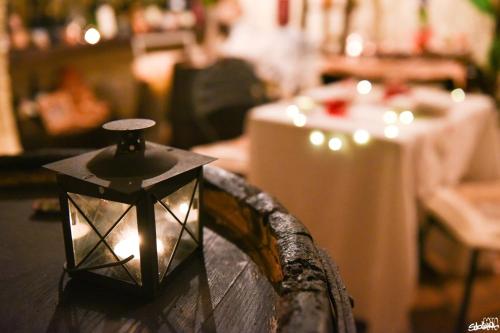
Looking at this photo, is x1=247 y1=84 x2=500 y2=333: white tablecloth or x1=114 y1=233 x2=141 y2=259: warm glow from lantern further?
x1=247 y1=84 x2=500 y2=333: white tablecloth

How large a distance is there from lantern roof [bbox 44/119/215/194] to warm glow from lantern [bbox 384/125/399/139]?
1.12 metres

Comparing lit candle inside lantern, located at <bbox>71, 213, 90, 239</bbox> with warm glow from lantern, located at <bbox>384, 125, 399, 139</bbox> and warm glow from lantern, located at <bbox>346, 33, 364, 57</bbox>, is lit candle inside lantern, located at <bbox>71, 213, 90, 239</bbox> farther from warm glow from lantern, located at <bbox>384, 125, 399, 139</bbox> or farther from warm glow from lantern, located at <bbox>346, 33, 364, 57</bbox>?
warm glow from lantern, located at <bbox>346, 33, 364, 57</bbox>

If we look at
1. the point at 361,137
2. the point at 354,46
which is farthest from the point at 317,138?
the point at 354,46

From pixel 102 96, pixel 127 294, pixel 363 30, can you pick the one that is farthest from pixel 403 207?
pixel 363 30

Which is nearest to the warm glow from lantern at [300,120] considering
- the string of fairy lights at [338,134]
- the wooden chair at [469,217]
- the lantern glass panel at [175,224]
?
the string of fairy lights at [338,134]

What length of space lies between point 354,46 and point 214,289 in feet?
13.9

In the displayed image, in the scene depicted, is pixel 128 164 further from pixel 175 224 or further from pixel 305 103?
pixel 305 103

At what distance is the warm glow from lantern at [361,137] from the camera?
5.77 feet

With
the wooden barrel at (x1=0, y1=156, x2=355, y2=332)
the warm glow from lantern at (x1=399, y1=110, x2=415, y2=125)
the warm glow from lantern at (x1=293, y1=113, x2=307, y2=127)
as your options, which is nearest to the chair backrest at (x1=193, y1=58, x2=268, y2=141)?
the warm glow from lantern at (x1=293, y1=113, x2=307, y2=127)

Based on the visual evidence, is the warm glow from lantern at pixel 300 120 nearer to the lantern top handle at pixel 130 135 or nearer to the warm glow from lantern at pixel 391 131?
the warm glow from lantern at pixel 391 131

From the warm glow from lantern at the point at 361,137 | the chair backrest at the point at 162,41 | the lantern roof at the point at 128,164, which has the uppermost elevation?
the chair backrest at the point at 162,41

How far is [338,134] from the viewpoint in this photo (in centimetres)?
184

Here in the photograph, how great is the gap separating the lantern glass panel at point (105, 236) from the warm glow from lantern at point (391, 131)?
1.23m

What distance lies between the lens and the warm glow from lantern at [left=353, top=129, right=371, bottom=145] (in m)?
1.76
